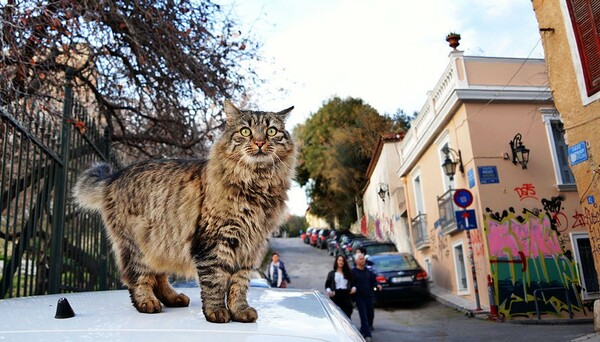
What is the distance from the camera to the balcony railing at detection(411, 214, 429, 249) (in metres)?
19.5

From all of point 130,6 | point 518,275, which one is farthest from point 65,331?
point 518,275

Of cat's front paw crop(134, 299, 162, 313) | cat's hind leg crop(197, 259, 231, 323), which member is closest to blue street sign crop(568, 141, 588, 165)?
cat's hind leg crop(197, 259, 231, 323)

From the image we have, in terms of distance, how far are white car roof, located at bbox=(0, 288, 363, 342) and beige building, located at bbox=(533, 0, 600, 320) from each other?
7.85 metres

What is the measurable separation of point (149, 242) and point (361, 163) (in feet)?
101

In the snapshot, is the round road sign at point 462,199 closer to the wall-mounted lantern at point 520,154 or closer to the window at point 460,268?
the wall-mounted lantern at point 520,154

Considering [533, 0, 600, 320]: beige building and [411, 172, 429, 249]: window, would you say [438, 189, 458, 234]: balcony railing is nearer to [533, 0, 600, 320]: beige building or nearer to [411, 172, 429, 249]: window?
[411, 172, 429, 249]: window

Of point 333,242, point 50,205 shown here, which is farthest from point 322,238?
point 50,205

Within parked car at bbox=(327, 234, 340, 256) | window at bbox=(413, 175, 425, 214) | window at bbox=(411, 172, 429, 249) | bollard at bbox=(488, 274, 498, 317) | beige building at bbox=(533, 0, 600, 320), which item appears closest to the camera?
beige building at bbox=(533, 0, 600, 320)

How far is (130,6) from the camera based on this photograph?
684 cm

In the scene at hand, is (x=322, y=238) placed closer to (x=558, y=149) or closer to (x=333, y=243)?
(x=333, y=243)

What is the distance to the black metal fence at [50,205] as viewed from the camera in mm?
4039

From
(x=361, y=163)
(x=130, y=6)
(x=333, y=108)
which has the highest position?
(x=333, y=108)

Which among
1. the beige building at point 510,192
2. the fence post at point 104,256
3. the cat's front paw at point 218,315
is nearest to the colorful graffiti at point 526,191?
the beige building at point 510,192

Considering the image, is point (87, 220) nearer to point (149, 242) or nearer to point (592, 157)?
point (149, 242)
